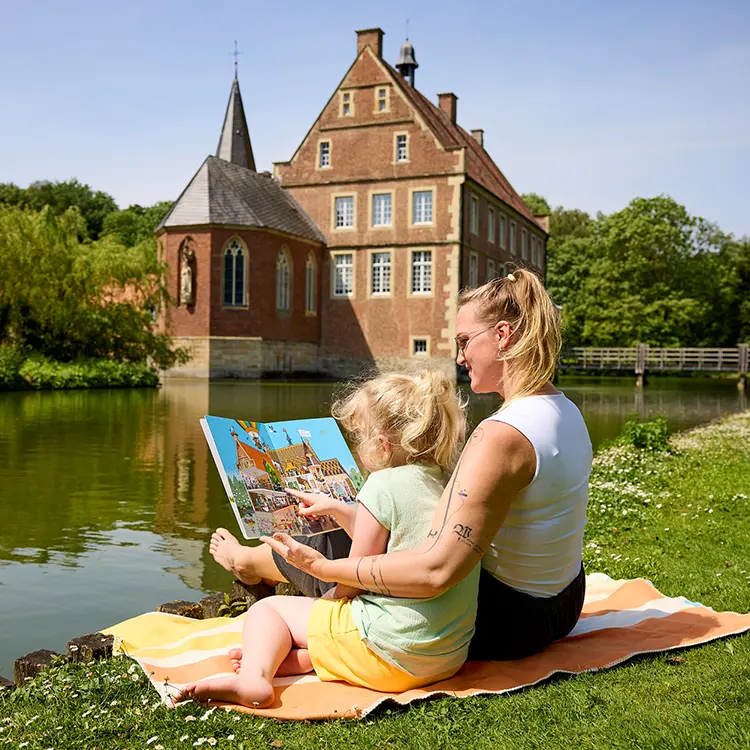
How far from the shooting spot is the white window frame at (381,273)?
3700 cm

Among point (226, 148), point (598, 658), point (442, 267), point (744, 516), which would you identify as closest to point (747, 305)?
point (442, 267)

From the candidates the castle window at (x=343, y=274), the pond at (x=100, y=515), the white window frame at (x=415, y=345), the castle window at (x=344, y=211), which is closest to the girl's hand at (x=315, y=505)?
the pond at (x=100, y=515)

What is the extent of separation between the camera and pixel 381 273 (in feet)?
122

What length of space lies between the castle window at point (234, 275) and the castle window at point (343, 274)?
516 cm

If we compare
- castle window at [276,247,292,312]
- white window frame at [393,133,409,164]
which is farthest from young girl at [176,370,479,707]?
white window frame at [393,133,409,164]

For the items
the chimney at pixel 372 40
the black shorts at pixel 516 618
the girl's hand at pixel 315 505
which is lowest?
the black shorts at pixel 516 618

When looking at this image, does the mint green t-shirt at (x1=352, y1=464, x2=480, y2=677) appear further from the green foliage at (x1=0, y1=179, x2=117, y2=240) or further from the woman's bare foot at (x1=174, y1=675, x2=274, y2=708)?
the green foliage at (x1=0, y1=179, x2=117, y2=240)

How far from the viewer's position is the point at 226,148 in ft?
Answer: 135

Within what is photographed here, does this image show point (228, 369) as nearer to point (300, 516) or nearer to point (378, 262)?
point (378, 262)

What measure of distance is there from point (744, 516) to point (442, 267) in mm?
29596

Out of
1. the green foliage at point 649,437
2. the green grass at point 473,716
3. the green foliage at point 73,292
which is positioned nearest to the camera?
the green grass at point 473,716

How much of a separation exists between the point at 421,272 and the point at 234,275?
8.12m

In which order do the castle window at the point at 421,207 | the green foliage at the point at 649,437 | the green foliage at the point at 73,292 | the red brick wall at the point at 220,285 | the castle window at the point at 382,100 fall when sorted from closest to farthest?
the green foliage at the point at 649,437, the green foliage at the point at 73,292, the red brick wall at the point at 220,285, the castle window at the point at 421,207, the castle window at the point at 382,100

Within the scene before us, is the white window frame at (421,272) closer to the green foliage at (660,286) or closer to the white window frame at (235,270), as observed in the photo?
the white window frame at (235,270)
